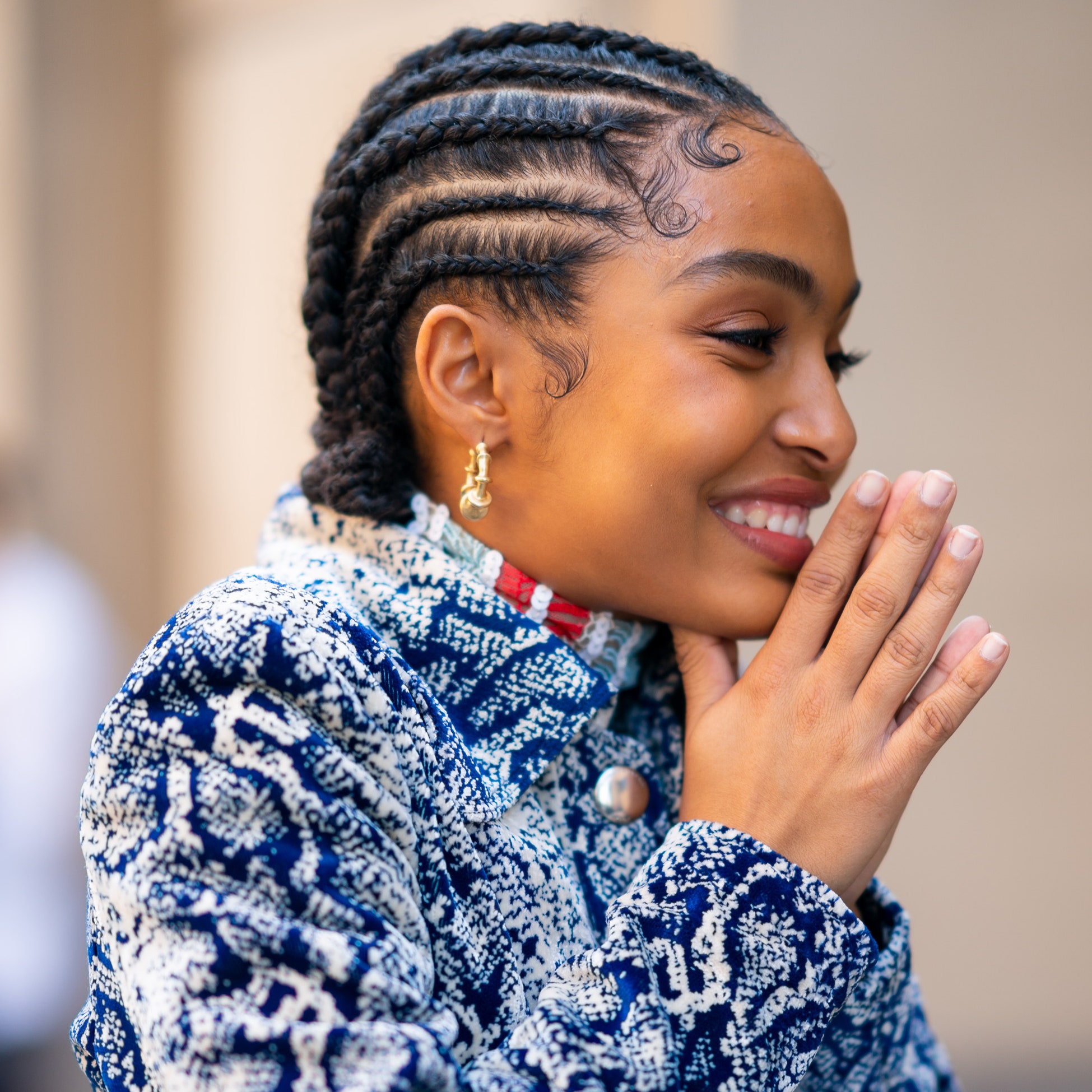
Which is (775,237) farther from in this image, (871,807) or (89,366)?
(89,366)

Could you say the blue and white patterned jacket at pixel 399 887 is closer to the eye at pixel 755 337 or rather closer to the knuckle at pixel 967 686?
the knuckle at pixel 967 686

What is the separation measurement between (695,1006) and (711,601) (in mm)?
486

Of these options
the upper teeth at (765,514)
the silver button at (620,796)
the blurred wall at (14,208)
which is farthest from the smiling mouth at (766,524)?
the blurred wall at (14,208)

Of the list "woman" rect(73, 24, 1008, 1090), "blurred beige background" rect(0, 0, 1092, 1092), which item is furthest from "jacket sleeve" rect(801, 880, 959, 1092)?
"blurred beige background" rect(0, 0, 1092, 1092)

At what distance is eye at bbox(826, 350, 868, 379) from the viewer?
1456 millimetres

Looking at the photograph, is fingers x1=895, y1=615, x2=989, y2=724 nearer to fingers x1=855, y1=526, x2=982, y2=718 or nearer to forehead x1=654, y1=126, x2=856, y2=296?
fingers x1=855, y1=526, x2=982, y2=718

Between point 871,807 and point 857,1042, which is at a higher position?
point 871,807

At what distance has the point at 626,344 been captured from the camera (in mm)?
1254

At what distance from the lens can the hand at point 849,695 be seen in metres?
1.17

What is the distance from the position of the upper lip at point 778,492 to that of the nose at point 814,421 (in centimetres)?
3

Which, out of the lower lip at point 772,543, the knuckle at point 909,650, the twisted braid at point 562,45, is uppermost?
the twisted braid at point 562,45

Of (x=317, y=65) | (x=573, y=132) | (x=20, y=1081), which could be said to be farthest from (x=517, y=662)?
(x=317, y=65)

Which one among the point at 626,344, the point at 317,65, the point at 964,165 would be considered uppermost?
the point at 317,65

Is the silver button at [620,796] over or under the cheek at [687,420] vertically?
under
